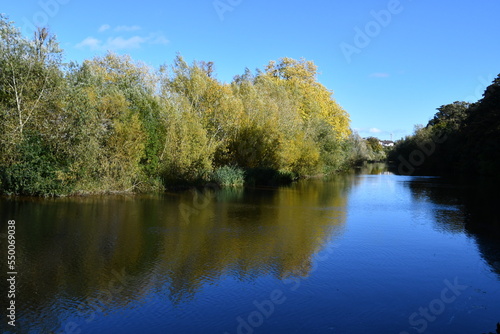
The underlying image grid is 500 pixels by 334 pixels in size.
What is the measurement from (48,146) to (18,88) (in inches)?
119

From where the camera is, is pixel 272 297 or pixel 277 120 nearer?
pixel 272 297

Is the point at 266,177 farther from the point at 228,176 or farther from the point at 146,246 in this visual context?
the point at 146,246

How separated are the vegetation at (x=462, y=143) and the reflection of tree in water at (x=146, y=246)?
34.2m

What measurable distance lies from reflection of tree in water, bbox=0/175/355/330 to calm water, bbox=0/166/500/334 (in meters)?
0.04

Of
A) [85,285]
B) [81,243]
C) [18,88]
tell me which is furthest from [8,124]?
[85,285]

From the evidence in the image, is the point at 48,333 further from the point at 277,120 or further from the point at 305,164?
the point at 305,164

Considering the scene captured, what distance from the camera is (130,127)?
75.3 feet

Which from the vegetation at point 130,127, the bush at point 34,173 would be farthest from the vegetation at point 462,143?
the bush at point 34,173

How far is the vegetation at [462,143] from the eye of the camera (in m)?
44.3

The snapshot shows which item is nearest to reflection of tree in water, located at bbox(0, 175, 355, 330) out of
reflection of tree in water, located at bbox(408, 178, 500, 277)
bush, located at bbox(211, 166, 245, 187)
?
reflection of tree in water, located at bbox(408, 178, 500, 277)

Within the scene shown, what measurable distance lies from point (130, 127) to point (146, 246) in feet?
43.3

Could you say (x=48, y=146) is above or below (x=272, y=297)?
above

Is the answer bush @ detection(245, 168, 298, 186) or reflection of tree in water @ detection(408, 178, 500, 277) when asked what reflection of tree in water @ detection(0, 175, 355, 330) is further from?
bush @ detection(245, 168, 298, 186)

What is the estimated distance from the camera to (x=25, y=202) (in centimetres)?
1762
